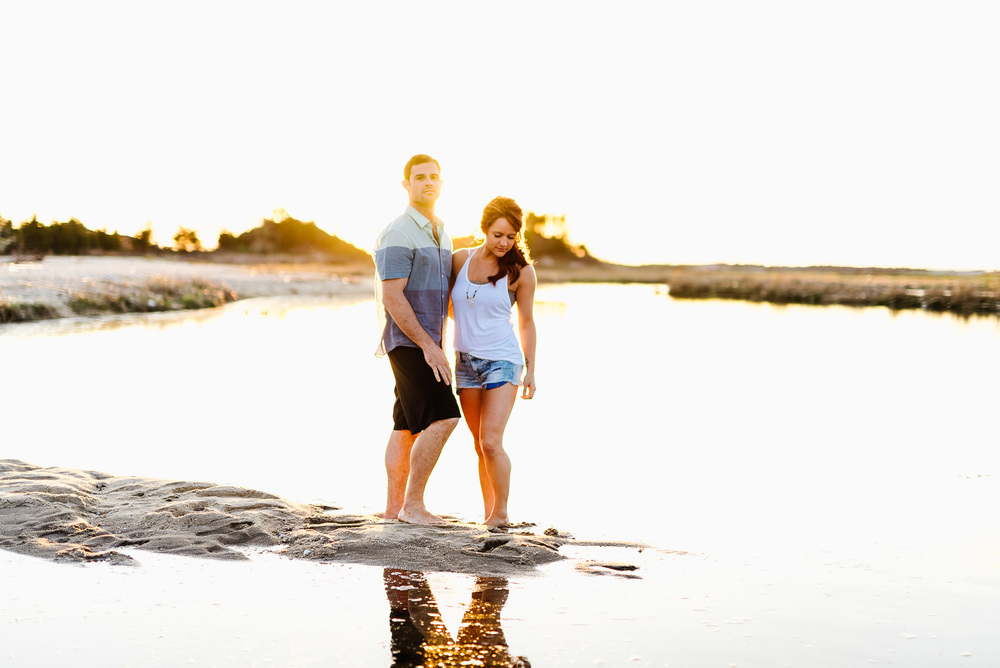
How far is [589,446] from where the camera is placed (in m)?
7.20

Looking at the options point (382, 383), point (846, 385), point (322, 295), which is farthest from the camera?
point (322, 295)

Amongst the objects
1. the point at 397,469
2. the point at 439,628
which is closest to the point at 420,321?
the point at 397,469

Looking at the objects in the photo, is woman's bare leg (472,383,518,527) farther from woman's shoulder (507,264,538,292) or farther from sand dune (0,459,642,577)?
woman's shoulder (507,264,538,292)

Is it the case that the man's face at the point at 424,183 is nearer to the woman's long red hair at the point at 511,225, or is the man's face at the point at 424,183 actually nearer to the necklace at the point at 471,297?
the woman's long red hair at the point at 511,225

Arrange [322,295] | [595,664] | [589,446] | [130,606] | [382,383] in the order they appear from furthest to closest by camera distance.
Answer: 1. [322,295]
2. [382,383]
3. [589,446]
4. [130,606]
5. [595,664]

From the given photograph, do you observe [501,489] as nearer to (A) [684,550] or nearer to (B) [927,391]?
(A) [684,550]

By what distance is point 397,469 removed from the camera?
4789 millimetres

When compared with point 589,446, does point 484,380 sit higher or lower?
→ higher

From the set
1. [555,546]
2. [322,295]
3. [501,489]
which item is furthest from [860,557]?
[322,295]

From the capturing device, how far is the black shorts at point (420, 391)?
180 inches

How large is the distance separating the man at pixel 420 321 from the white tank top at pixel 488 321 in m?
0.13

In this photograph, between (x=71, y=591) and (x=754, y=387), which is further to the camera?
(x=754, y=387)

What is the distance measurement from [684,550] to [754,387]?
6.88m

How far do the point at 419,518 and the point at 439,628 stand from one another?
129 centimetres
